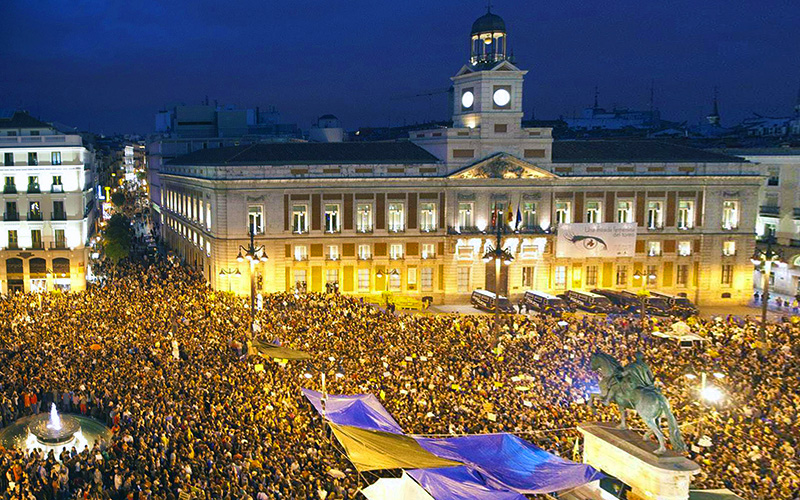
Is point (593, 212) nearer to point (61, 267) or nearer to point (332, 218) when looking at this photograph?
point (332, 218)

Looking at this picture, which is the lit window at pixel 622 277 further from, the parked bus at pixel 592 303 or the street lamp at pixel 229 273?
the street lamp at pixel 229 273

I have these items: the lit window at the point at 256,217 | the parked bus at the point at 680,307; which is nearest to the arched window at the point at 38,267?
the lit window at the point at 256,217

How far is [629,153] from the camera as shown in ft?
190

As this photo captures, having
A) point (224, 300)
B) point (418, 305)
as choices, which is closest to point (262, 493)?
point (224, 300)

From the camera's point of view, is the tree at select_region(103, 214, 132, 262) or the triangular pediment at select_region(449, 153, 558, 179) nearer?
the triangular pediment at select_region(449, 153, 558, 179)

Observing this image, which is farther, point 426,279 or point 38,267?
point 426,279

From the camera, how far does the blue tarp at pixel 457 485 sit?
17.5 metres

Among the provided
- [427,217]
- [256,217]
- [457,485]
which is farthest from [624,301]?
[457,485]

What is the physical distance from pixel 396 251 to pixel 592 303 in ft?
45.7

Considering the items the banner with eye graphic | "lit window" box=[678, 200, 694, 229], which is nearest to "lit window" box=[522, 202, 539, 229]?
the banner with eye graphic

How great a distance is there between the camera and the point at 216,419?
74.8 ft

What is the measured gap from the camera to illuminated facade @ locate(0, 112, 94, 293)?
172 feet

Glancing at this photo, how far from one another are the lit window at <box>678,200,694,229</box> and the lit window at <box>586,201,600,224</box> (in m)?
5.82

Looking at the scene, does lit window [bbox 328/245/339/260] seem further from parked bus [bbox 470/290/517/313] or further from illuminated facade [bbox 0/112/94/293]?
illuminated facade [bbox 0/112/94/293]
